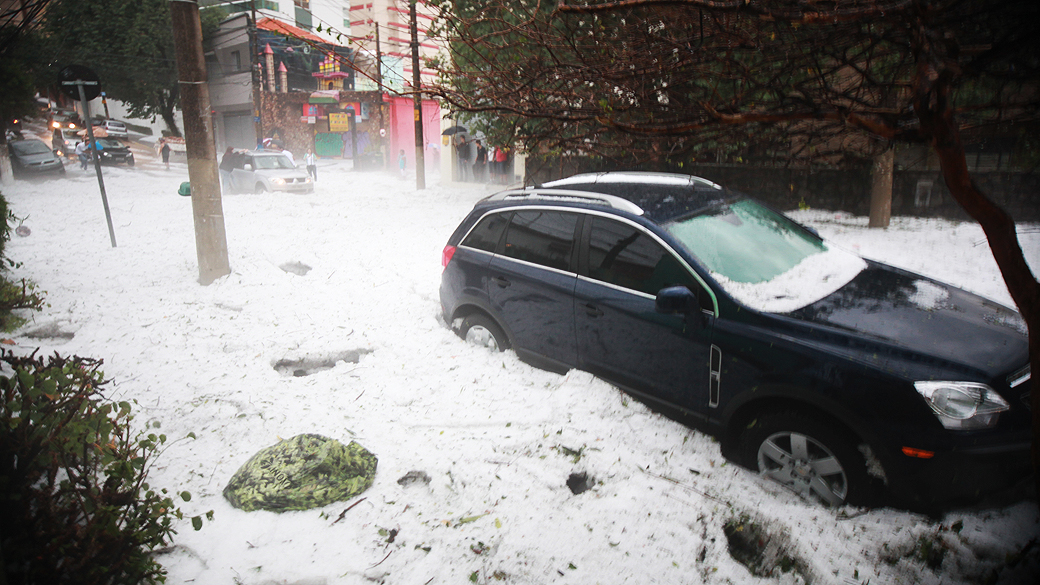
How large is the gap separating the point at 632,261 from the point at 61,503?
3.30m

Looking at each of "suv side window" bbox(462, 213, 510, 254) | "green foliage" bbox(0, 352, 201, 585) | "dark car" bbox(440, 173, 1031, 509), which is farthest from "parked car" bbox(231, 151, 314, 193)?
"green foliage" bbox(0, 352, 201, 585)

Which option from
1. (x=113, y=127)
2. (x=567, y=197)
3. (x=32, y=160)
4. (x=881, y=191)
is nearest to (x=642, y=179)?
(x=567, y=197)

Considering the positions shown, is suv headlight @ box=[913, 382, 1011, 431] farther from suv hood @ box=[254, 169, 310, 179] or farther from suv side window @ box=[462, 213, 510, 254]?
suv hood @ box=[254, 169, 310, 179]

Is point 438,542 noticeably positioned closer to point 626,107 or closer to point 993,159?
point 626,107

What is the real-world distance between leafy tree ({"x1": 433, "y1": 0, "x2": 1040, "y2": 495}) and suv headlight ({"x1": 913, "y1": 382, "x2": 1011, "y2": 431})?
419 mm

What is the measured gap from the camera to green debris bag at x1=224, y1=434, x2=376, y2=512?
3188mm

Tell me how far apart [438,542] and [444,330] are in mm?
2940

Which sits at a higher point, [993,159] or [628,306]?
[993,159]

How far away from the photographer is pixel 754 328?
10.4 ft

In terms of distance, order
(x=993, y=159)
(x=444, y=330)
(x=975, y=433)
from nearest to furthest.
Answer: (x=975, y=433) < (x=444, y=330) < (x=993, y=159)

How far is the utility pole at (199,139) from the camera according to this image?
6477mm

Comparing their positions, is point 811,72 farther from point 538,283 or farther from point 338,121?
point 338,121

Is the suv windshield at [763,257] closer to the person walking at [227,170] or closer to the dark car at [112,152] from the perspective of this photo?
the person walking at [227,170]

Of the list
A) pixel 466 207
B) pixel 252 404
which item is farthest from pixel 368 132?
pixel 252 404
